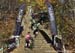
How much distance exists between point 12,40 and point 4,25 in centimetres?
22

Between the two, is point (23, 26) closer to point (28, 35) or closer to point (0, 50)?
point (28, 35)

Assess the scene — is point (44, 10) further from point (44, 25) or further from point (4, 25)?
point (4, 25)

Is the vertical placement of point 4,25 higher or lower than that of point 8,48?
higher

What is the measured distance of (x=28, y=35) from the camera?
3.86 meters

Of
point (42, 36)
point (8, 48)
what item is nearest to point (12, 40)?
point (8, 48)

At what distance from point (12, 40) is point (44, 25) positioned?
0.44 m

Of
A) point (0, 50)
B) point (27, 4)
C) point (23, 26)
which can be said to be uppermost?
point (27, 4)

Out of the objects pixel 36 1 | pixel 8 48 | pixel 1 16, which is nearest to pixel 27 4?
pixel 36 1

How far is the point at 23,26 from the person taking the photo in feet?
12.7

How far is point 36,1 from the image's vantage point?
3.95 m

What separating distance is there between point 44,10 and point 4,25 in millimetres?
536

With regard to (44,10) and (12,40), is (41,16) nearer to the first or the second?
(44,10)

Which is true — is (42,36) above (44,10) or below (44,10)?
below

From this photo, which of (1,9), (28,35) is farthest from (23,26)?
(1,9)
